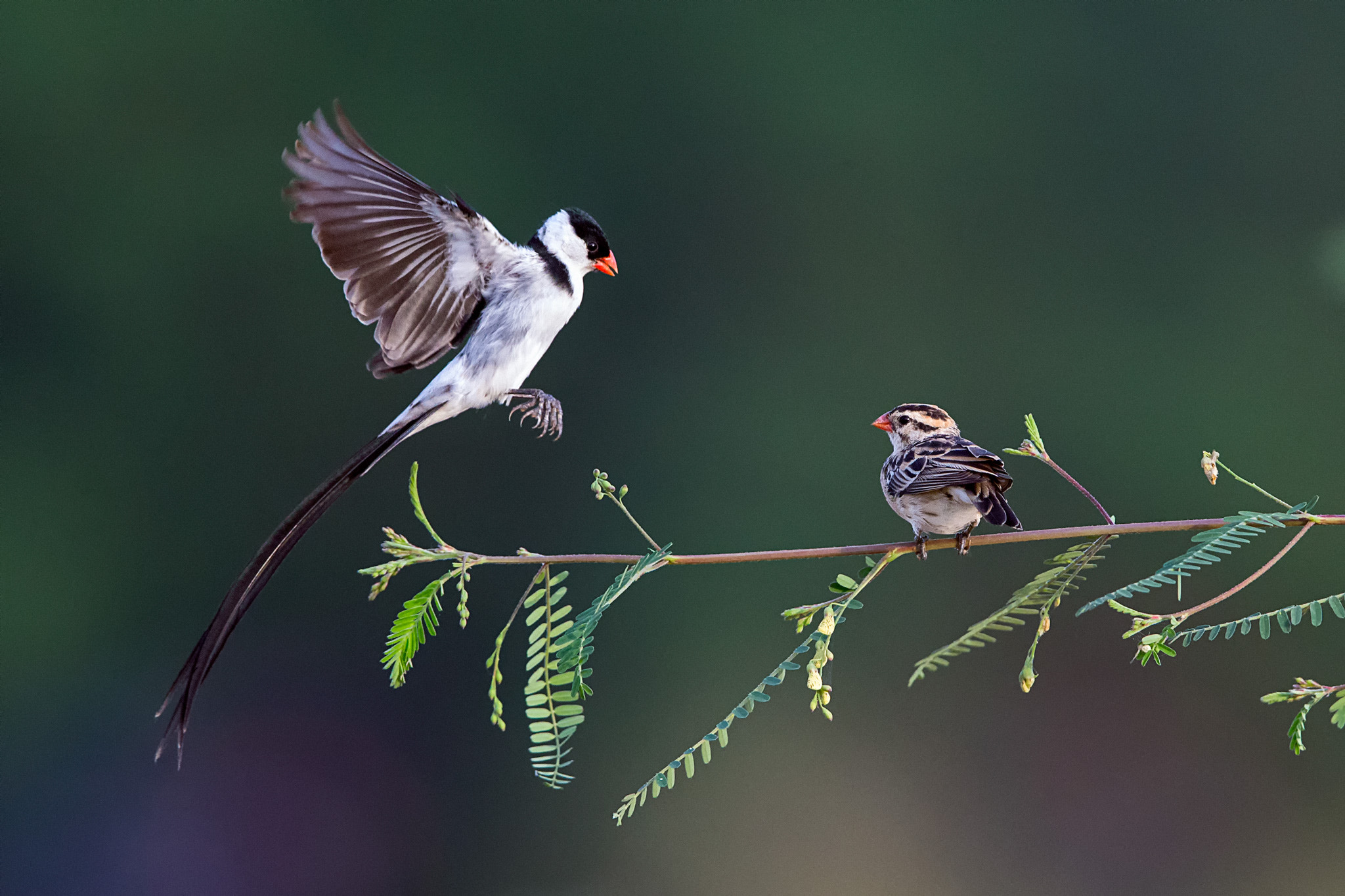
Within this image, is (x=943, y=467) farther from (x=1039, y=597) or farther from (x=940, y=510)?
(x=1039, y=597)

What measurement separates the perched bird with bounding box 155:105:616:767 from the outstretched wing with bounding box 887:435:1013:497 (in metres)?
0.58

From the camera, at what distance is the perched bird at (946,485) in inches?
65.8

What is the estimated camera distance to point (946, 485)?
172 cm

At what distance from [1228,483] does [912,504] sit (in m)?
4.36

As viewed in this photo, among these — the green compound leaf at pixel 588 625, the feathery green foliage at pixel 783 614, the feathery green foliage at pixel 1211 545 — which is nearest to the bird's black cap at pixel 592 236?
the feathery green foliage at pixel 783 614

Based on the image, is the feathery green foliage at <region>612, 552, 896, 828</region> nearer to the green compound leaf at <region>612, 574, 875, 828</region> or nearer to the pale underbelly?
the green compound leaf at <region>612, 574, 875, 828</region>

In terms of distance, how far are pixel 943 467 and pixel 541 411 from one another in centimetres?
61

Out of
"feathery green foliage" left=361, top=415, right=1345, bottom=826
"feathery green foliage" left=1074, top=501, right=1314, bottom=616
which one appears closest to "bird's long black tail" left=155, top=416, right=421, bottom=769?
"feathery green foliage" left=361, top=415, right=1345, bottom=826

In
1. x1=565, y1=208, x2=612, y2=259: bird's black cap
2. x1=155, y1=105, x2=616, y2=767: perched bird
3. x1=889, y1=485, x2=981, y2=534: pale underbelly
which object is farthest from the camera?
x1=565, y1=208, x2=612, y2=259: bird's black cap

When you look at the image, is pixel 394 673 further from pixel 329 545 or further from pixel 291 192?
pixel 329 545

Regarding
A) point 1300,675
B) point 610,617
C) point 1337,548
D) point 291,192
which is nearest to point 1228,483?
point 1337,548

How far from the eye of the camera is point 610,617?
24.8ft

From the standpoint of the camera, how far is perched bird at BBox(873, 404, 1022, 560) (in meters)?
1.67

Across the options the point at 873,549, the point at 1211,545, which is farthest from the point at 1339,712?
the point at 873,549
